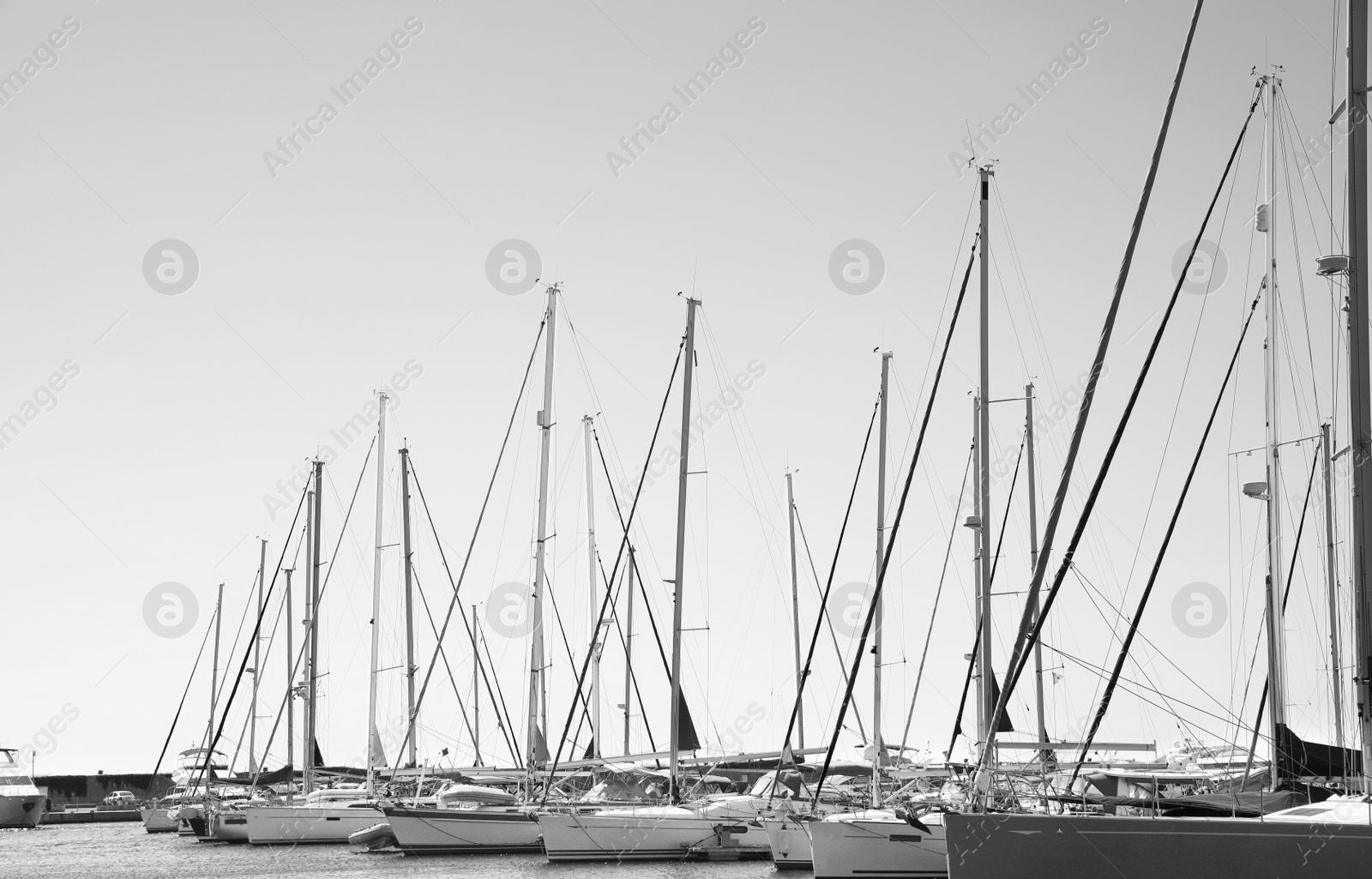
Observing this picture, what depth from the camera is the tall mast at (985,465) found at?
26422mm

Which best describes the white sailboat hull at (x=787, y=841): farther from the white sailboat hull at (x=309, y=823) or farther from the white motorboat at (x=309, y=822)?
the white sailboat hull at (x=309, y=823)

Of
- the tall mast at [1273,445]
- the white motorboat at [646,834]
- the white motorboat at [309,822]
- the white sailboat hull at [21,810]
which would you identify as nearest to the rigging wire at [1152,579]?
the tall mast at [1273,445]

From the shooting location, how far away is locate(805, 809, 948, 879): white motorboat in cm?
2720

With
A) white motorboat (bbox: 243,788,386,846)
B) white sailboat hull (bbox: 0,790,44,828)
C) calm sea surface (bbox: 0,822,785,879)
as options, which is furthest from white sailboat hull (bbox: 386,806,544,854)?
white sailboat hull (bbox: 0,790,44,828)

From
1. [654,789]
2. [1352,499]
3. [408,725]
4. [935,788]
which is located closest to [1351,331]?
[1352,499]

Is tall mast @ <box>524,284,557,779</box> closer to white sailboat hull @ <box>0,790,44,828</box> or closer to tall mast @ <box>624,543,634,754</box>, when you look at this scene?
tall mast @ <box>624,543,634,754</box>

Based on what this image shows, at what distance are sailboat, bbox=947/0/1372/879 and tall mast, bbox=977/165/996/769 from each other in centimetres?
729

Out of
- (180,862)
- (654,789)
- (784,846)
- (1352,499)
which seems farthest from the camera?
(180,862)

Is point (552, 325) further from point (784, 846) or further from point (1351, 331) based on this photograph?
point (1351, 331)

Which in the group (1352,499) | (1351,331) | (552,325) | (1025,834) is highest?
(552,325)

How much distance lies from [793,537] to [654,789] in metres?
13.7

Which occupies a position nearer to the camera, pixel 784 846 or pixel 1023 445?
pixel 784 846

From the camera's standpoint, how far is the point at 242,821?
51656 mm

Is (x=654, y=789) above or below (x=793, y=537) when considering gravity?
below
